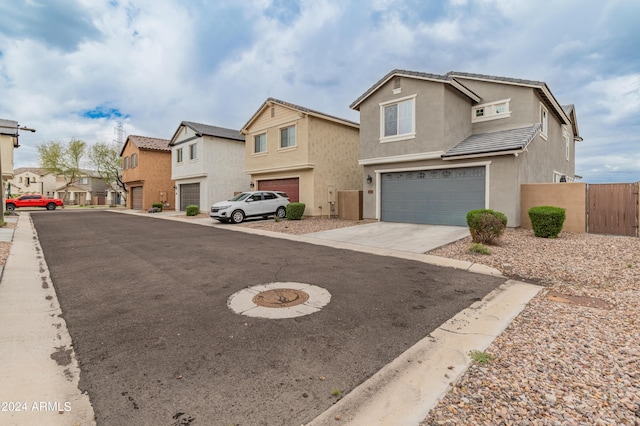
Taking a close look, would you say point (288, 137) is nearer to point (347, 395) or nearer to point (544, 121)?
point (544, 121)

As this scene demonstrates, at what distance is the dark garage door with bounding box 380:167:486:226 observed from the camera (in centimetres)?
1322

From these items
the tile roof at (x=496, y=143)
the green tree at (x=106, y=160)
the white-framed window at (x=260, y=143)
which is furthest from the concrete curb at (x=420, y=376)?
the green tree at (x=106, y=160)

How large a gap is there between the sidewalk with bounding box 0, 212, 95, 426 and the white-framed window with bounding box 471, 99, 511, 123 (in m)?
17.4

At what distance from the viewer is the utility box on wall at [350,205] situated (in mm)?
17016

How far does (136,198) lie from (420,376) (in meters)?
36.5

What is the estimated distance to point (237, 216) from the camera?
56.9 feet

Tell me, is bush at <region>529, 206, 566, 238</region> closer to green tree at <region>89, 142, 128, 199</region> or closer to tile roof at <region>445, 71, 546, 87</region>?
tile roof at <region>445, 71, 546, 87</region>

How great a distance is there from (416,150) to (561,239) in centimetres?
642

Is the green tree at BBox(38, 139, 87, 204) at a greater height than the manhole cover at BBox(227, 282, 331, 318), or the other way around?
the green tree at BBox(38, 139, 87, 204)

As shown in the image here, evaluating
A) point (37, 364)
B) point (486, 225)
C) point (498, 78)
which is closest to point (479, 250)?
point (486, 225)

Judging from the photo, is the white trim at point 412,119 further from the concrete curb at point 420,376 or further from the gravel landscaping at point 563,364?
the concrete curb at point 420,376

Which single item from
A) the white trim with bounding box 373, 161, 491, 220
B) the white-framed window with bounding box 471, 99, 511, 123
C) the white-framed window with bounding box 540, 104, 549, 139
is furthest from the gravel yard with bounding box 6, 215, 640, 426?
the white-framed window with bounding box 540, 104, 549, 139

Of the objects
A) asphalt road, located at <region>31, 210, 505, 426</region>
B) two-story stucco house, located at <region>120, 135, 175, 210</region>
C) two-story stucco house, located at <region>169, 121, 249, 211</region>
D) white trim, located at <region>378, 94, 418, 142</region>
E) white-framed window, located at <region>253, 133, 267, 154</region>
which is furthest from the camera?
two-story stucco house, located at <region>120, 135, 175, 210</region>

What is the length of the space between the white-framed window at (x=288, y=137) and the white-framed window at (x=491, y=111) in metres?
9.80
